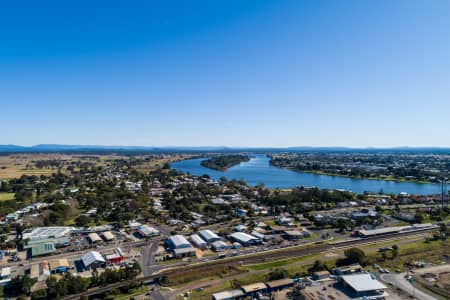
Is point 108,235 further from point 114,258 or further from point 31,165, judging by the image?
point 31,165

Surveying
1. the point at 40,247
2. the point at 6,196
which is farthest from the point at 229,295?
the point at 6,196

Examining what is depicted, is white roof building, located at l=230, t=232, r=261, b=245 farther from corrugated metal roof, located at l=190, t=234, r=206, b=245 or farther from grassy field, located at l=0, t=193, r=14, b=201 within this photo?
grassy field, located at l=0, t=193, r=14, b=201

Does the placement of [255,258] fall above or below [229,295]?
below

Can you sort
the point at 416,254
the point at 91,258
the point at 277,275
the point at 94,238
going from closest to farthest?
the point at 277,275, the point at 91,258, the point at 416,254, the point at 94,238

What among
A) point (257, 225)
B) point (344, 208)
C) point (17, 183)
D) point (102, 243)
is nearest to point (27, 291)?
point (102, 243)

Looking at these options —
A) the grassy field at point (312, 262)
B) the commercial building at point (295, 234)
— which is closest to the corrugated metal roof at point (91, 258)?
the grassy field at point (312, 262)

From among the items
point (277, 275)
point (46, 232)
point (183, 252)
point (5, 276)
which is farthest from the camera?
point (46, 232)
